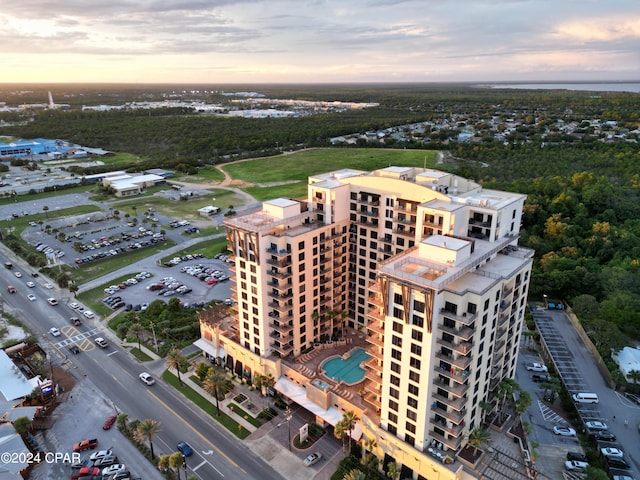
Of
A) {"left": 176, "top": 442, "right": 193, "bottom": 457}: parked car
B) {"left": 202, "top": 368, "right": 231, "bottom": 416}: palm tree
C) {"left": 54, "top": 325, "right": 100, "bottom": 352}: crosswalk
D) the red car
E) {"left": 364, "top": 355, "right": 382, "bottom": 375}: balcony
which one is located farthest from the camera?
{"left": 54, "top": 325, "right": 100, "bottom": 352}: crosswalk

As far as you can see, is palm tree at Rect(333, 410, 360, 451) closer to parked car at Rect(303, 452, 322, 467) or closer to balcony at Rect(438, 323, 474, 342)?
parked car at Rect(303, 452, 322, 467)

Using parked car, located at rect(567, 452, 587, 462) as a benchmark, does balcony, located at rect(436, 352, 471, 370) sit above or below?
above

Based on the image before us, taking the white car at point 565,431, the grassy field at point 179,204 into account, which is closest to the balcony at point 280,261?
the white car at point 565,431

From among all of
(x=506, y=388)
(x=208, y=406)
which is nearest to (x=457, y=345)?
(x=506, y=388)

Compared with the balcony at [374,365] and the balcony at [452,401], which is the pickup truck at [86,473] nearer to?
the balcony at [374,365]

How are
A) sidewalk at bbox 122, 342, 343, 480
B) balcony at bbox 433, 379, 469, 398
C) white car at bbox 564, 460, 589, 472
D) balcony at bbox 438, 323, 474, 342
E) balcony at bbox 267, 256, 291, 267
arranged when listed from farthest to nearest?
balcony at bbox 267, 256, 291, 267 → sidewalk at bbox 122, 342, 343, 480 → white car at bbox 564, 460, 589, 472 → balcony at bbox 433, 379, 469, 398 → balcony at bbox 438, 323, 474, 342

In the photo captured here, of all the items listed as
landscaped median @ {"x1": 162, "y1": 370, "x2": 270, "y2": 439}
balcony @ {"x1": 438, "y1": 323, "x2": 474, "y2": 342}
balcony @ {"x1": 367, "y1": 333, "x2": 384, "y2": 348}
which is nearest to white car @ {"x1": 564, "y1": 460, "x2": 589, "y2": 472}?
balcony @ {"x1": 438, "y1": 323, "x2": 474, "y2": 342}
